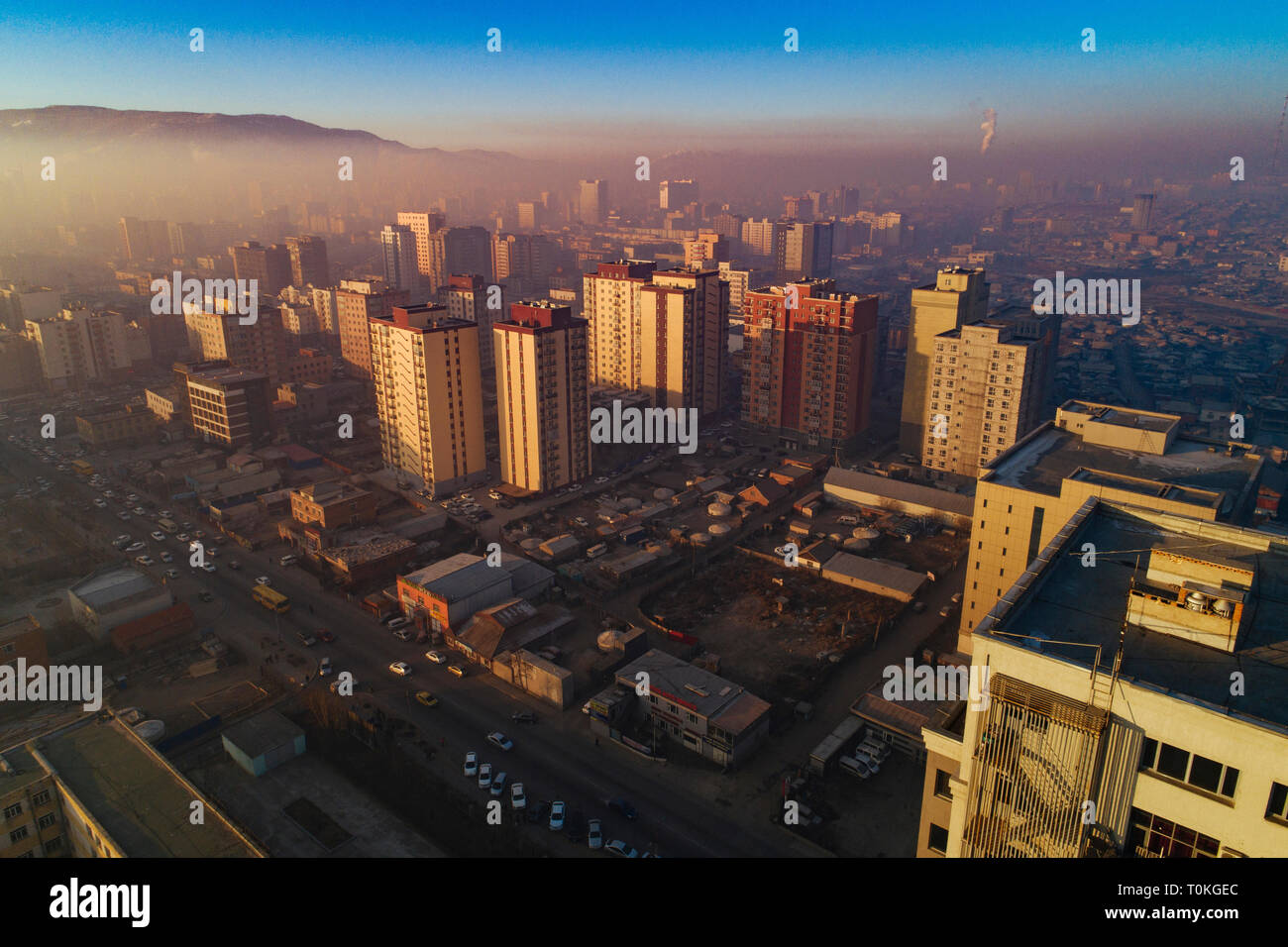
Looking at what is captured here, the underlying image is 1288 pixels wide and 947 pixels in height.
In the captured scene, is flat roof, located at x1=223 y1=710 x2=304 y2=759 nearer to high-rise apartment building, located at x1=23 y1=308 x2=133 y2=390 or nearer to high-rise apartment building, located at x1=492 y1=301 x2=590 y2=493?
high-rise apartment building, located at x1=492 y1=301 x2=590 y2=493

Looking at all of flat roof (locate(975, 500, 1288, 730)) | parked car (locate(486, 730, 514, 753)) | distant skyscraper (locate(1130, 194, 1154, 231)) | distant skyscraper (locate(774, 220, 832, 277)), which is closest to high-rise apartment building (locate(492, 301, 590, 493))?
parked car (locate(486, 730, 514, 753))

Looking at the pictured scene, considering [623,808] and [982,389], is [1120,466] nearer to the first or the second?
[982,389]

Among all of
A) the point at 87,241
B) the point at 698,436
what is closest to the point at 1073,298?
the point at 698,436

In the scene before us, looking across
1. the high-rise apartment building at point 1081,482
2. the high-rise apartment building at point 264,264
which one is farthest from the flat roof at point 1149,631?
the high-rise apartment building at point 264,264

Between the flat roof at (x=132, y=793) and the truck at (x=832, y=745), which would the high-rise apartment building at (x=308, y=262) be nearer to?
the flat roof at (x=132, y=793)

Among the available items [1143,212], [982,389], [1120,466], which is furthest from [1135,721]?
[1143,212]

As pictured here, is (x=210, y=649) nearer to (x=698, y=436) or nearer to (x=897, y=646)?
(x=897, y=646)
